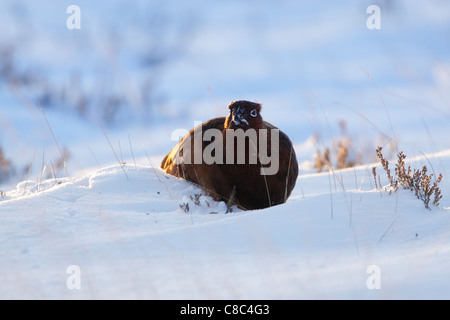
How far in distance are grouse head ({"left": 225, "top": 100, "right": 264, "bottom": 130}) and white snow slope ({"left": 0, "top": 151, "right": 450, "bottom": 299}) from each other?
28.7 inches

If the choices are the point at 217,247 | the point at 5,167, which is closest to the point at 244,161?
the point at 217,247

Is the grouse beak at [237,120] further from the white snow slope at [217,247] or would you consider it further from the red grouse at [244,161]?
the white snow slope at [217,247]

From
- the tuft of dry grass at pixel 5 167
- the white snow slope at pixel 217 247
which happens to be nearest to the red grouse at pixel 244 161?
the white snow slope at pixel 217 247

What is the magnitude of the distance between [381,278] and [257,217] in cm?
121

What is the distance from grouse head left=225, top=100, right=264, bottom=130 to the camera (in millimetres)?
3963

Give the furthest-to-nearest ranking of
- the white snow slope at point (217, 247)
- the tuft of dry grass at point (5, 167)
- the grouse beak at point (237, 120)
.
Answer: the tuft of dry grass at point (5, 167), the grouse beak at point (237, 120), the white snow slope at point (217, 247)

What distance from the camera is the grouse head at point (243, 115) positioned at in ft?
13.0

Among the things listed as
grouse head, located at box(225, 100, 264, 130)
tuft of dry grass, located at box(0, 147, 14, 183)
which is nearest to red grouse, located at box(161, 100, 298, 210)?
grouse head, located at box(225, 100, 264, 130)

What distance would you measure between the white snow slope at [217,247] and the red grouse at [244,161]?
0.72ft

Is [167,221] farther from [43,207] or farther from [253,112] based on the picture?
[253,112]

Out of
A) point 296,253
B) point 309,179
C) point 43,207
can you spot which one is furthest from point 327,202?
point 309,179

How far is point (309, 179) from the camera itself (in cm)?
704
